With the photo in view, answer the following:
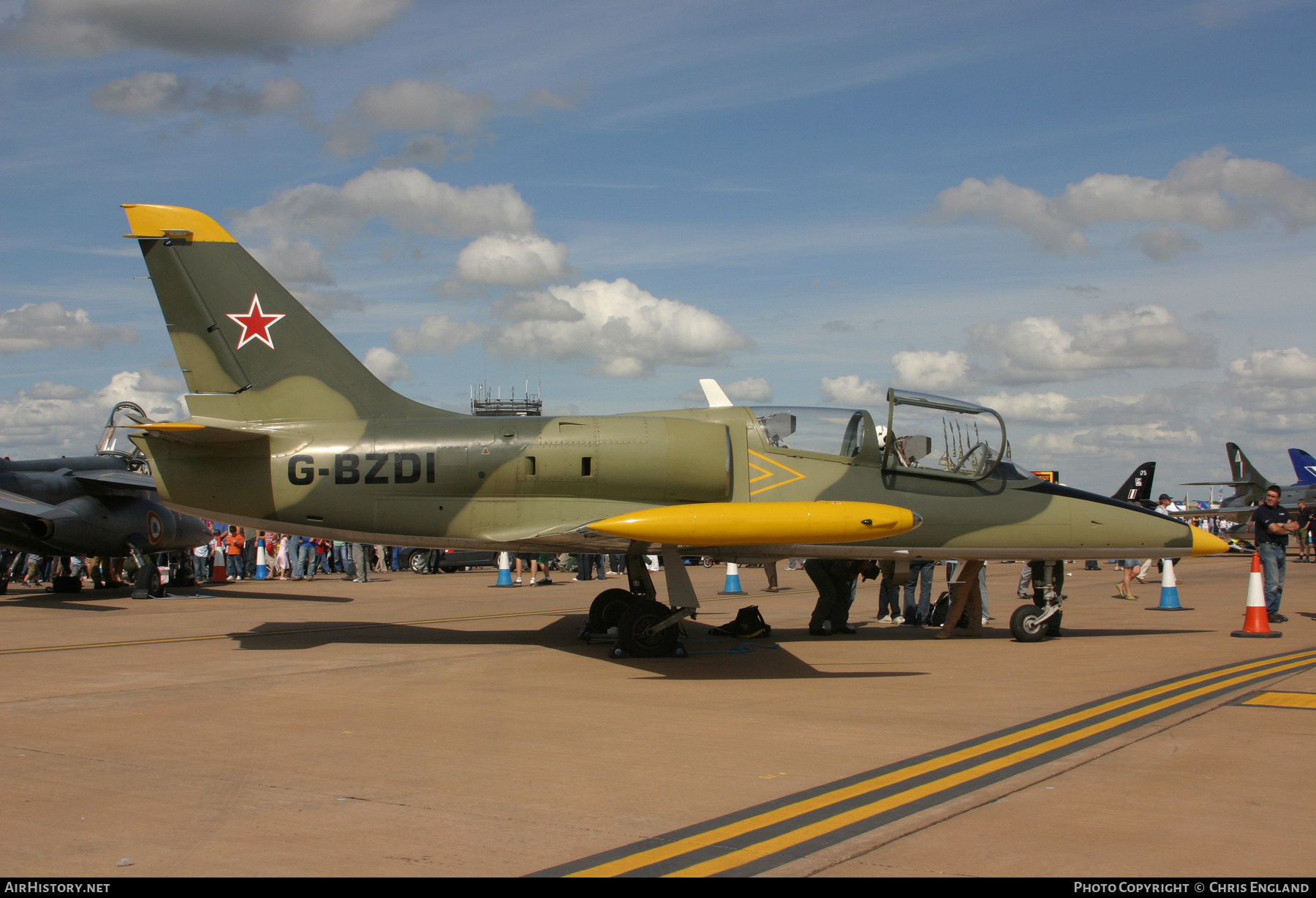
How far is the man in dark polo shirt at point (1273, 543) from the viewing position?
13648 millimetres

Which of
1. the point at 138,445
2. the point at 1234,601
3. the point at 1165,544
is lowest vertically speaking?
the point at 1234,601

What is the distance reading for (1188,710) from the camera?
7258mm

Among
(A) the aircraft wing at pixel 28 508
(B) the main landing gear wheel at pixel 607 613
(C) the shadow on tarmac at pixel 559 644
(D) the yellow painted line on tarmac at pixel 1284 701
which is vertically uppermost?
(A) the aircraft wing at pixel 28 508

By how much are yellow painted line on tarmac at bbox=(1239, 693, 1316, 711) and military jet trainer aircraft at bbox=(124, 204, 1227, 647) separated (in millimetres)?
3650

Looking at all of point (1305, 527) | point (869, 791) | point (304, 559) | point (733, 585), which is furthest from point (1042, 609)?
point (1305, 527)

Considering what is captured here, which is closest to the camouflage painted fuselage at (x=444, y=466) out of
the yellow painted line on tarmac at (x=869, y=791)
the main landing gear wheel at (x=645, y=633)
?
the main landing gear wheel at (x=645, y=633)

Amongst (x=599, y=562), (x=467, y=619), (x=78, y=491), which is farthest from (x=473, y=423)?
(x=599, y=562)

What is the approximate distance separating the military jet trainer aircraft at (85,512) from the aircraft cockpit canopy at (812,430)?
1270 centimetres

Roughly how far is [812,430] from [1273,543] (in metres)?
7.53

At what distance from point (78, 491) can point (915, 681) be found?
17.3 m

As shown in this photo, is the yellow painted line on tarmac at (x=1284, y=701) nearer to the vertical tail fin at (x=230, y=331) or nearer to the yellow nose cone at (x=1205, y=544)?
the yellow nose cone at (x=1205, y=544)

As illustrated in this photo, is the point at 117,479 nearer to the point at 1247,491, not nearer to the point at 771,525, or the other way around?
the point at 771,525

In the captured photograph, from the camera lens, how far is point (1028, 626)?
11805mm
